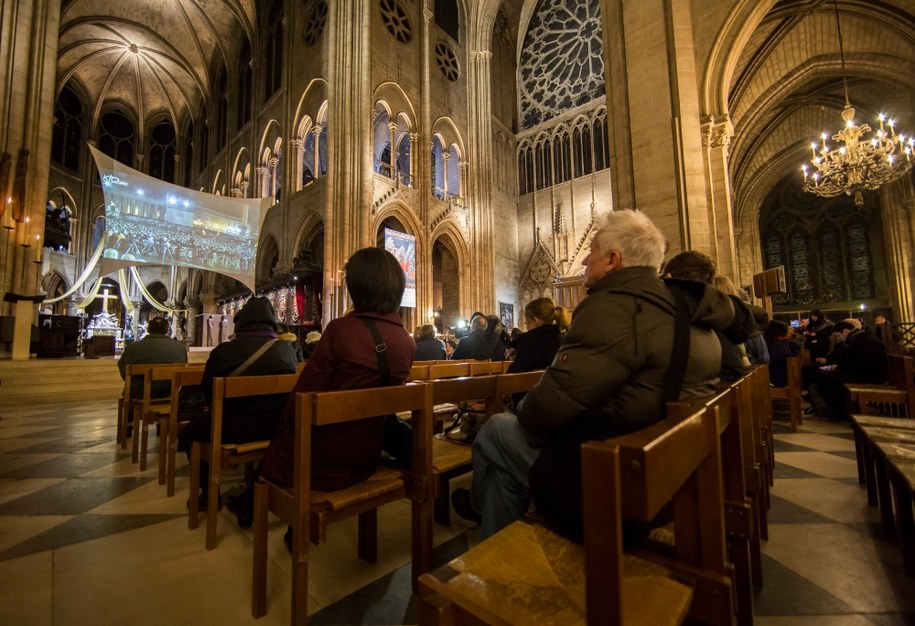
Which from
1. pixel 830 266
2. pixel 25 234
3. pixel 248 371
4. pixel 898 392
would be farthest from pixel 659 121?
pixel 830 266

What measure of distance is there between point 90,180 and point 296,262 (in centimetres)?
1619

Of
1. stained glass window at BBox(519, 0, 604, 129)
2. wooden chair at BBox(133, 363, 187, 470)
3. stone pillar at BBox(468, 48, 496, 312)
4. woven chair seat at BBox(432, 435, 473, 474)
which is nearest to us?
woven chair seat at BBox(432, 435, 473, 474)

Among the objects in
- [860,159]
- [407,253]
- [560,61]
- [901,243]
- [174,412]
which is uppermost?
[560,61]

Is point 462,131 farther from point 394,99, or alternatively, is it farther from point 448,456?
point 448,456

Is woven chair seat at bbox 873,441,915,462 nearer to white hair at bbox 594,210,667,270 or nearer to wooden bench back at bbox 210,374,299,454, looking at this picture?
white hair at bbox 594,210,667,270

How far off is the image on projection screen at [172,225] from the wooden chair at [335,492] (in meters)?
11.2

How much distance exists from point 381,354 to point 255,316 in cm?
112

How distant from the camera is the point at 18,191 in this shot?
788 centimetres

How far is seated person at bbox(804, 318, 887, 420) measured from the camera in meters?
4.02

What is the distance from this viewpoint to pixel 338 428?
140 centimetres

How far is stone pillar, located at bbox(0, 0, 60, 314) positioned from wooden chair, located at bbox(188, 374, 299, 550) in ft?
31.6

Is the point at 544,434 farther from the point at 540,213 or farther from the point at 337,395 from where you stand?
the point at 540,213

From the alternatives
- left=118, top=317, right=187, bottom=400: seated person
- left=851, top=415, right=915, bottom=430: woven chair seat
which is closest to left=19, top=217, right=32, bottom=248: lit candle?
left=118, top=317, right=187, bottom=400: seated person

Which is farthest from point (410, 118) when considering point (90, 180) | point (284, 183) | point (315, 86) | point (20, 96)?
point (90, 180)
